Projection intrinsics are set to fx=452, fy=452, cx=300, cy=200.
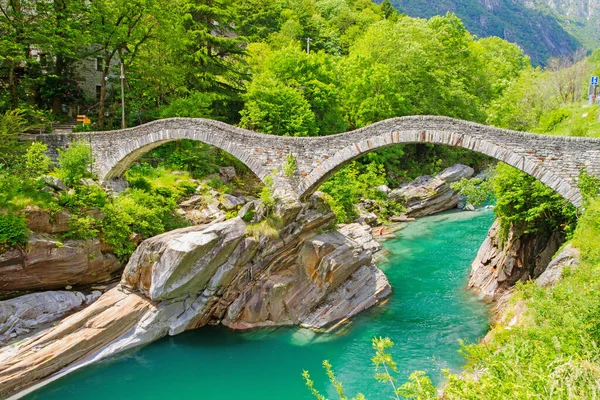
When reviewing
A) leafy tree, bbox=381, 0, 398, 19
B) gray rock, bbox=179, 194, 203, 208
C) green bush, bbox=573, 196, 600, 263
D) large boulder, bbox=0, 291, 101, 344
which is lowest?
large boulder, bbox=0, 291, 101, 344

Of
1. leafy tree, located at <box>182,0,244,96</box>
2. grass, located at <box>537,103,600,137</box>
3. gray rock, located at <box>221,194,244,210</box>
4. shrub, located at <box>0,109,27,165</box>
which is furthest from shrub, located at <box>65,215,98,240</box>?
grass, located at <box>537,103,600,137</box>

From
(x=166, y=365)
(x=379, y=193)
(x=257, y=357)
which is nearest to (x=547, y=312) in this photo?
(x=257, y=357)

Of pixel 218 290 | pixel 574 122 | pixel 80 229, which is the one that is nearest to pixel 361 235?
pixel 218 290

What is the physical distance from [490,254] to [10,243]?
1685 cm

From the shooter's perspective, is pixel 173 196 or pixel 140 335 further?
pixel 173 196

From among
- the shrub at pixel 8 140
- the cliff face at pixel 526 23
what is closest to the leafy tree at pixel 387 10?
the shrub at pixel 8 140

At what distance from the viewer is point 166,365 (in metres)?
13.1

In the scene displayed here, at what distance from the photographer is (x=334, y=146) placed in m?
16.2

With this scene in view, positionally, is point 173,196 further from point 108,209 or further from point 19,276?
point 19,276

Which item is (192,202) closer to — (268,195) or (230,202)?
(230,202)

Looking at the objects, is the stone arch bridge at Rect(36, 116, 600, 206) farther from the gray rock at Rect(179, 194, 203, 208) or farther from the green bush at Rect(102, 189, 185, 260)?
the gray rock at Rect(179, 194, 203, 208)

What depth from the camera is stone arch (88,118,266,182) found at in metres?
17.9

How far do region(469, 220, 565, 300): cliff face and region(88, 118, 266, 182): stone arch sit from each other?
9.50 meters

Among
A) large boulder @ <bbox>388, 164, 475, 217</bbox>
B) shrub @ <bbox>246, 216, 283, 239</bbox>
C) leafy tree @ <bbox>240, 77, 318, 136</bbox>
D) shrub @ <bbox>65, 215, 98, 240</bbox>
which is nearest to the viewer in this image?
shrub @ <bbox>65, 215, 98, 240</bbox>
